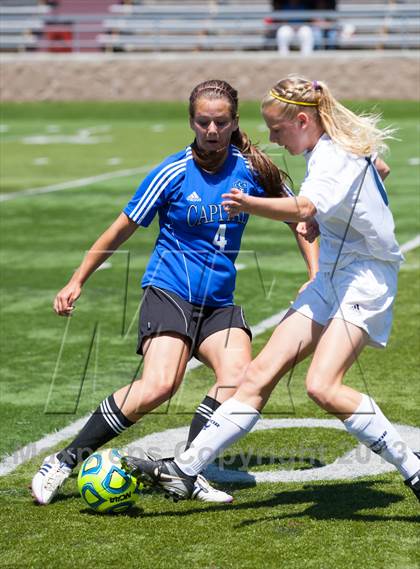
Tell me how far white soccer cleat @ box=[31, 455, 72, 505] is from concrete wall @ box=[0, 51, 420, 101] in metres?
23.8

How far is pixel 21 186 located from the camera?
59.3 ft

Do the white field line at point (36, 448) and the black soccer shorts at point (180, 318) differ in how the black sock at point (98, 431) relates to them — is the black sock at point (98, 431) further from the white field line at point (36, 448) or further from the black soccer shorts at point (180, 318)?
the white field line at point (36, 448)

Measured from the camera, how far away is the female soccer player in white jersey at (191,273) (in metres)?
5.68

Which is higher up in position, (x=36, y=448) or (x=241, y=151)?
(x=241, y=151)

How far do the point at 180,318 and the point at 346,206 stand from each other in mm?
1113

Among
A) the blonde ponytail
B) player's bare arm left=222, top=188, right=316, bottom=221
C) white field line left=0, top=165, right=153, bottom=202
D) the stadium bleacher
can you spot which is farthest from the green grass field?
the stadium bleacher

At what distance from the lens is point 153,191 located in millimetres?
5824

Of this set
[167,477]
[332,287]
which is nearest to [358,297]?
A: [332,287]

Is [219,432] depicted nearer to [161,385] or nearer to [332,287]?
[161,385]

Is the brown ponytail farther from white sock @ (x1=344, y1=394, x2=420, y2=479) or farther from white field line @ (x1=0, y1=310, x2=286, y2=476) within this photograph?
white field line @ (x1=0, y1=310, x2=286, y2=476)

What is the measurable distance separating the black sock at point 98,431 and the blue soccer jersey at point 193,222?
25.6 inches

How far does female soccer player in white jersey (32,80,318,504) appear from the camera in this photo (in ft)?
18.6

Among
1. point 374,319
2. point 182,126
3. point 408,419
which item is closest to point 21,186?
point 182,126

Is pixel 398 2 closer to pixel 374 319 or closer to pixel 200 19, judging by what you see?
pixel 200 19
